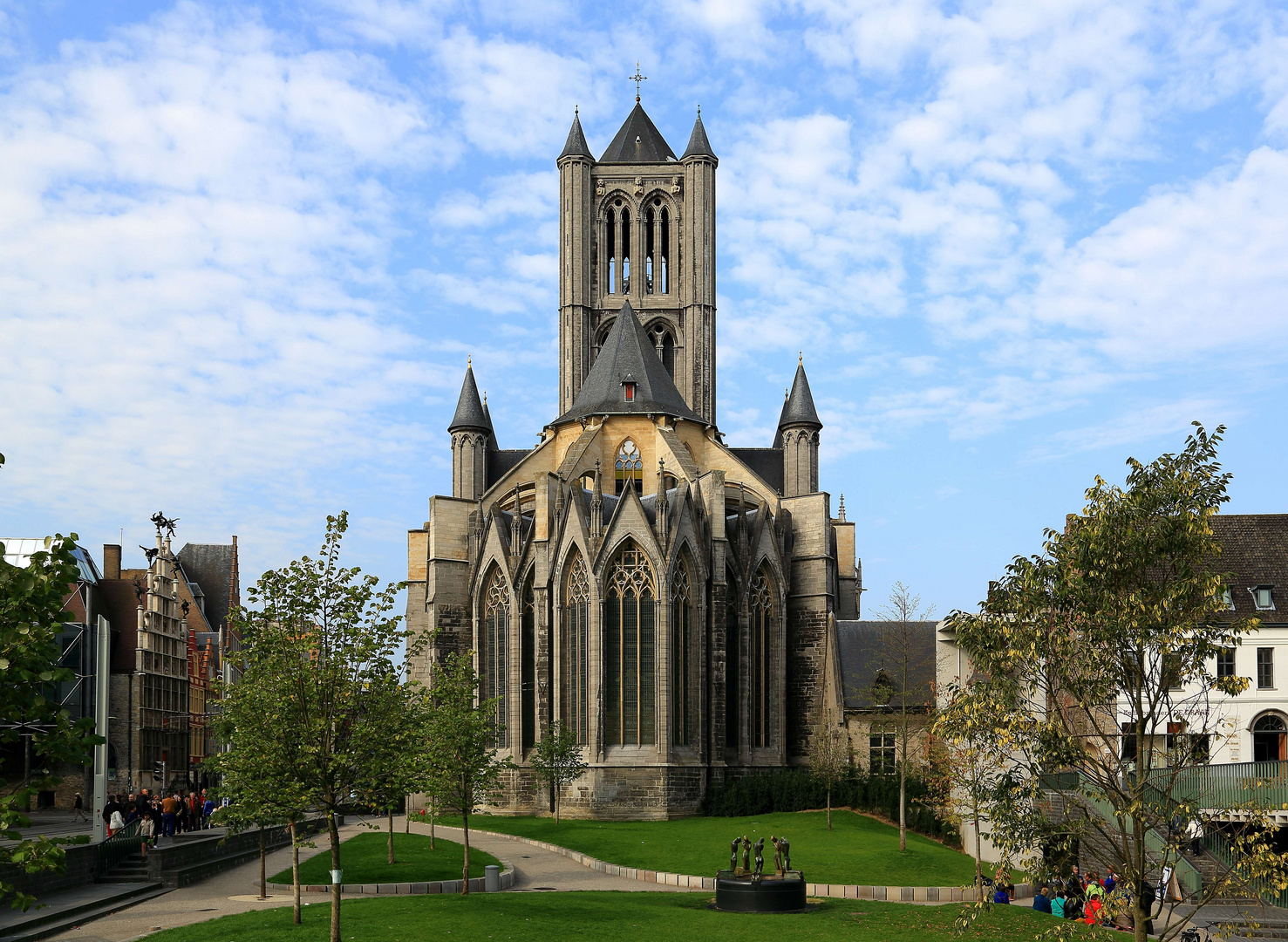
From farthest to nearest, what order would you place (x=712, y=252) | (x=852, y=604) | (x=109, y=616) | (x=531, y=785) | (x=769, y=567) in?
(x=712, y=252) → (x=852, y=604) → (x=109, y=616) → (x=769, y=567) → (x=531, y=785)

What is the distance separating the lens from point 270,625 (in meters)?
20.1

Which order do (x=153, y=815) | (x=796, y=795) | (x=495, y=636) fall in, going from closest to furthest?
(x=153, y=815), (x=796, y=795), (x=495, y=636)

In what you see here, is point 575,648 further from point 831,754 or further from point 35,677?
point 35,677

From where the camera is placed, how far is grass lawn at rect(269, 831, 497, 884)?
2752 cm

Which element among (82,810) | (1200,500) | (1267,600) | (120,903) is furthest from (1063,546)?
(82,810)

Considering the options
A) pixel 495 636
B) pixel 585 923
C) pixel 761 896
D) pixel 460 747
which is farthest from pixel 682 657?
pixel 585 923

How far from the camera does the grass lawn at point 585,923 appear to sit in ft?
65.0

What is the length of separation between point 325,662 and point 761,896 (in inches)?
372

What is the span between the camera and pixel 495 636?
4966cm

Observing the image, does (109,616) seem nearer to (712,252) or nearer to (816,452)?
(816,452)

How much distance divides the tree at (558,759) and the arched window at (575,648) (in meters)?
0.67

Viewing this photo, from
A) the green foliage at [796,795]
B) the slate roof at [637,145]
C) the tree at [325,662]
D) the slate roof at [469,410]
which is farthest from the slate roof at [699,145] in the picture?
the tree at [325,662]

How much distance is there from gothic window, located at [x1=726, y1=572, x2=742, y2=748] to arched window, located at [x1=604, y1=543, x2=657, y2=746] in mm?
4166

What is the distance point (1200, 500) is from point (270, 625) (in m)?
13.4
